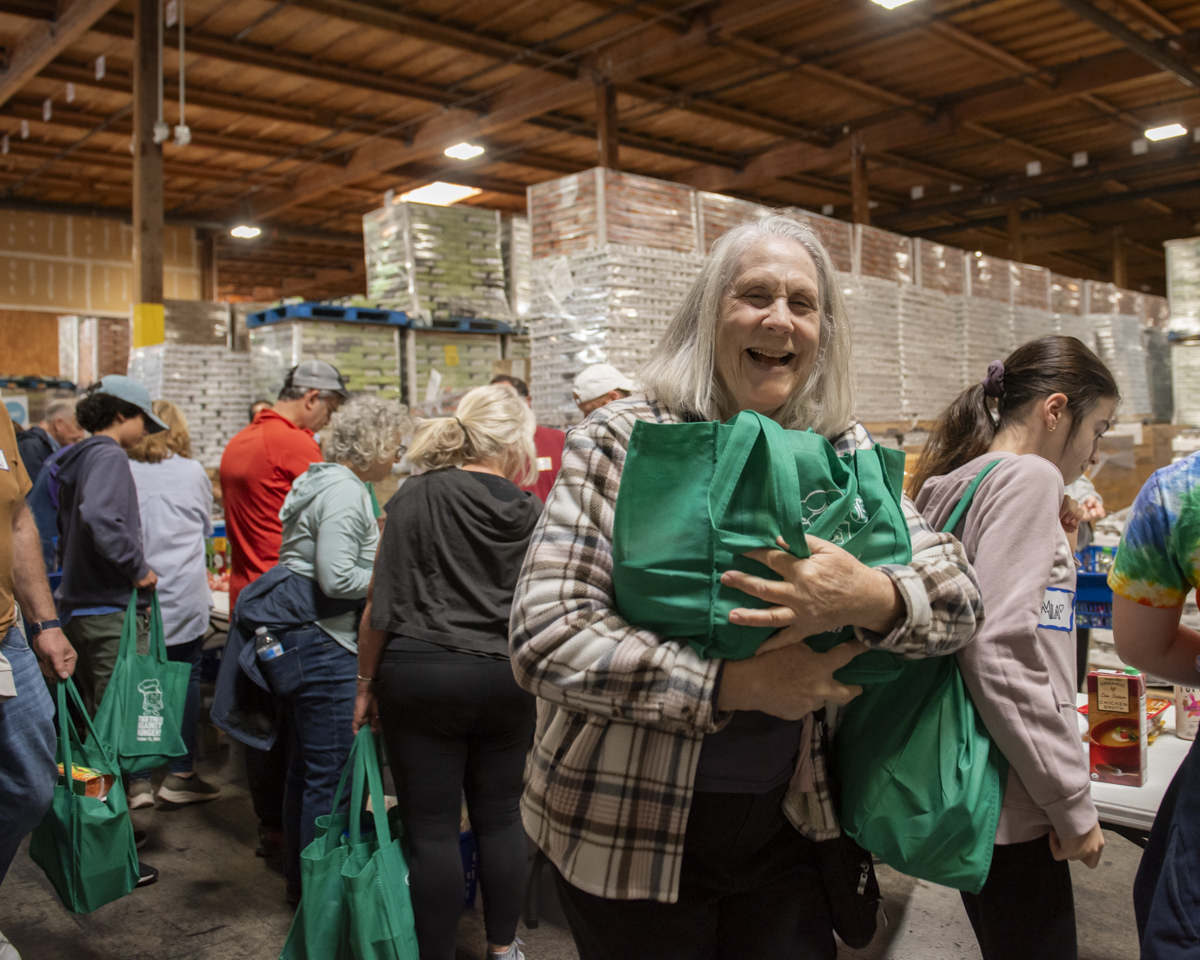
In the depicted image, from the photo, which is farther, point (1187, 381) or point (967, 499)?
point (1187, 381)

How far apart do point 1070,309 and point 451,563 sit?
963 centimetres

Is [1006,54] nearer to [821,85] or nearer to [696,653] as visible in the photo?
[821,85]

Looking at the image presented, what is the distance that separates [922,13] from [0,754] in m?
8.71

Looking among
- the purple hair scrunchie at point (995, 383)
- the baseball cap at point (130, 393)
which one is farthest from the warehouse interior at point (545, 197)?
the purple hair scrunchie at point (995, 383)

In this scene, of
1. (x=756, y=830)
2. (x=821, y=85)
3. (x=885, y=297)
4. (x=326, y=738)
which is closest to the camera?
(x=756, y=830)

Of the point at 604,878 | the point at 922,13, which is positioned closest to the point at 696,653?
the point at 604,878

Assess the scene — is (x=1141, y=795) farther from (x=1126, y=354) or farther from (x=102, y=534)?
(x=1126, y=354)

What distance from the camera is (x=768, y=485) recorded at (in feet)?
3.85

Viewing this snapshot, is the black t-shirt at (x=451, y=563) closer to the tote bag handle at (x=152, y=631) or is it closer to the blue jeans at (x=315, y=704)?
the blue jeans at (x=315, y=704)

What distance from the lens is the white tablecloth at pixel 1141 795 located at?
212 centimetres

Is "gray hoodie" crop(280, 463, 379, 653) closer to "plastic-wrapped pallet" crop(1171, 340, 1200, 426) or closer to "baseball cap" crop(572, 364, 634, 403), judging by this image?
"baseball cap" crop(572, 364, 634, 403)

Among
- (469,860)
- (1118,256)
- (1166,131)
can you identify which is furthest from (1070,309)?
(469,860)

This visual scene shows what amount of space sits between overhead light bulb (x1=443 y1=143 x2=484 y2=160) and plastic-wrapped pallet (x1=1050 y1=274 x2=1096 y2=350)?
268 inches

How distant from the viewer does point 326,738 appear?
3.20 meters
